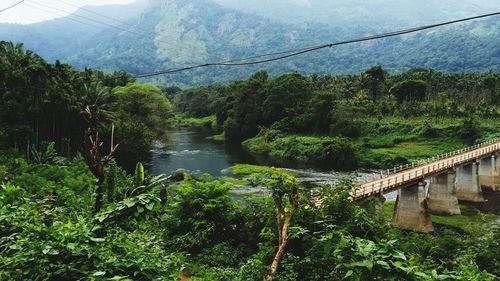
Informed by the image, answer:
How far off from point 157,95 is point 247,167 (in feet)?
59.6

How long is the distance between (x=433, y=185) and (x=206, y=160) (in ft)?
104

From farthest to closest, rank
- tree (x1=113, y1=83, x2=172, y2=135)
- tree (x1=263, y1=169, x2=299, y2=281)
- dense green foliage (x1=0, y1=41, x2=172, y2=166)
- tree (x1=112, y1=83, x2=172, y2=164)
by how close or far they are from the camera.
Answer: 1. tree (x1=113, y1=83, x2=172, y2=135)
2. tree (x1=112, y1=83, x2=172, y2=164)
3. dense green foliage (x1=0, y1=41, x2=172, y2=166)
4. tree (x1=263, y1=169, x2=299, y2=281)

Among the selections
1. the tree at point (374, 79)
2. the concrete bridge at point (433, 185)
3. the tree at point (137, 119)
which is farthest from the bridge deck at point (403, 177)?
the tree at point (374, 79)

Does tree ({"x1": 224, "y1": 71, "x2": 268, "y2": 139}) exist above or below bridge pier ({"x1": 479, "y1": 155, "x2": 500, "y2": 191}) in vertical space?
above

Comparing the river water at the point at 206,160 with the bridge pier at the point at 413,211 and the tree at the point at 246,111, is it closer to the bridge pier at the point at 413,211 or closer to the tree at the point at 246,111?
the tree at the point at 246,111

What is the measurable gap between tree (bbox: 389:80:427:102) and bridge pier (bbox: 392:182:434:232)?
6030 cm

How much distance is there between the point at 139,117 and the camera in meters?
57.6

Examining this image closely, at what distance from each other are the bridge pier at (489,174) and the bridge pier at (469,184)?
5851 mm

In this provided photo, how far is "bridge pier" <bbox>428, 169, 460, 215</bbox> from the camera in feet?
129

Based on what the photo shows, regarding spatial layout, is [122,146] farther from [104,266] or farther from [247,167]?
[104,266]

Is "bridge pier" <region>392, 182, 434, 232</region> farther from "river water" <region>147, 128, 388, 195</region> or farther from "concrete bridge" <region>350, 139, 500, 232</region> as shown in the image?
"river water" <region>147, 128, 388, 195</region>

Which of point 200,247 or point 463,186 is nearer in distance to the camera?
point 200,247

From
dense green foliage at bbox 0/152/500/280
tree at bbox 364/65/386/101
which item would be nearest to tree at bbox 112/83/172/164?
dense green foliage at bbox 0/152/500/280

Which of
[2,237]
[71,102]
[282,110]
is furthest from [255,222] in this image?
[282,110]
